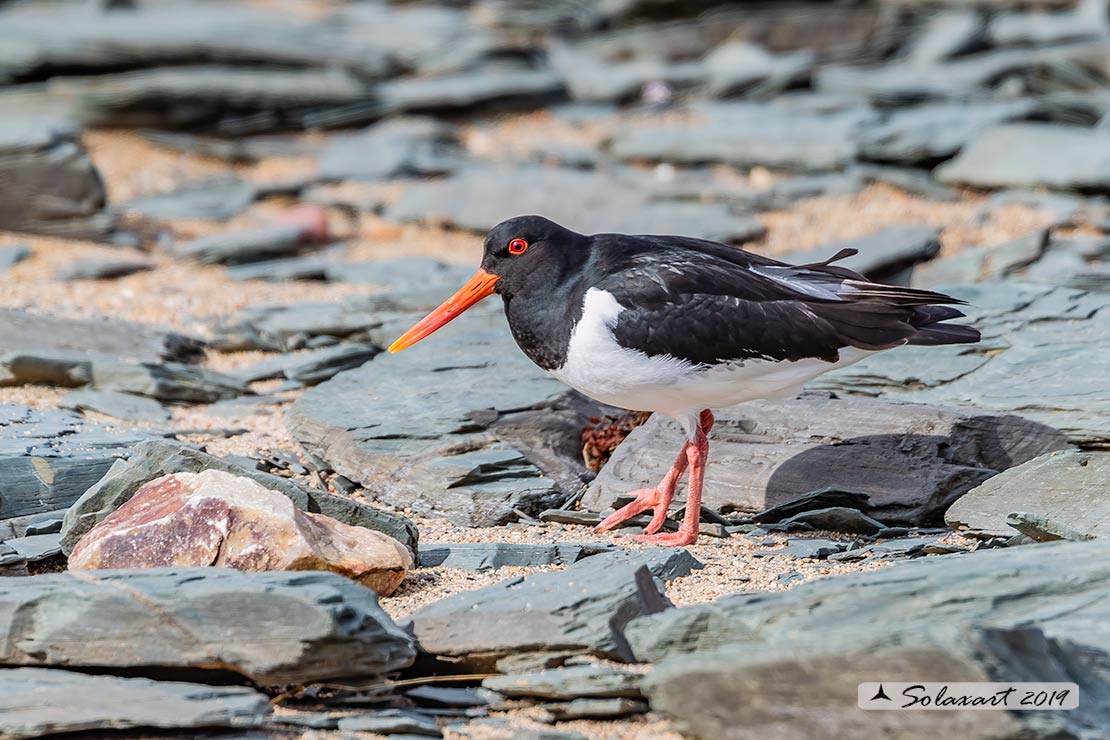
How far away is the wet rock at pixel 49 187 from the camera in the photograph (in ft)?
32.6

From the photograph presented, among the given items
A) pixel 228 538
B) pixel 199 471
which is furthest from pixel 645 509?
pixel 228 538

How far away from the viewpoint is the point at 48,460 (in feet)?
17.3

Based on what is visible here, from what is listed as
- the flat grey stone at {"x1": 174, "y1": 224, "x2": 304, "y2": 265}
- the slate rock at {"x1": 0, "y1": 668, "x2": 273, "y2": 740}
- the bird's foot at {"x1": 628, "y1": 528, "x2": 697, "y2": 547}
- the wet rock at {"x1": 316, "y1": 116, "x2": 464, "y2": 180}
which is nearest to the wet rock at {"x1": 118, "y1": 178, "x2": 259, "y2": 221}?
the wet rock at {"x1": 316, "y1": 116, "x2": 464, "y2": 180}

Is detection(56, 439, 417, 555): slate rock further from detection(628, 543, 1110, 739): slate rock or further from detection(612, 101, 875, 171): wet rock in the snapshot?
detection(612, 101, 875, 171): wet rock

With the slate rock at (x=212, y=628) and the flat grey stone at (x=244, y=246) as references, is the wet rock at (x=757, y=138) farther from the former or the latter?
the slate rock at (x=212, y=628)

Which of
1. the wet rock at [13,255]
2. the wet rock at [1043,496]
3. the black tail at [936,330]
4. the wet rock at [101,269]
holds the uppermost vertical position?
the black tail at [936,330]

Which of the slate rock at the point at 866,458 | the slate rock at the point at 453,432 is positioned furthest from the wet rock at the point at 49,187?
the slate rock at the point at 866,458

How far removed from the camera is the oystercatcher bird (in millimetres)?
5254

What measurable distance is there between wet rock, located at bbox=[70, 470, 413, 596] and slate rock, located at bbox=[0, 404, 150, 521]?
0.78 m

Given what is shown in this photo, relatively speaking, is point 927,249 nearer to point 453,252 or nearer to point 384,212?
point 453,252

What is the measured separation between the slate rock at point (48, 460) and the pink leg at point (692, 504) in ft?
7.44

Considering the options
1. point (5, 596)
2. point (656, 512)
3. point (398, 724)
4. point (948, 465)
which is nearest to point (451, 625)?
point (398, 724)

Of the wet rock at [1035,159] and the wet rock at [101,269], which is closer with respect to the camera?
the wet rock at [101,269]

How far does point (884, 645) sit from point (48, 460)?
11.7ft
